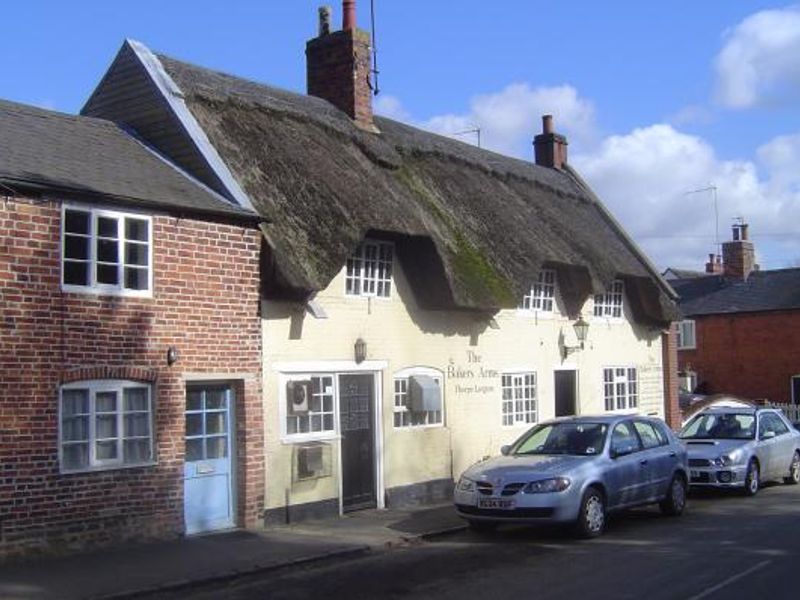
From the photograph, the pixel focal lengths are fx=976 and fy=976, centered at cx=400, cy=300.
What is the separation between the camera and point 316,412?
14.7 m

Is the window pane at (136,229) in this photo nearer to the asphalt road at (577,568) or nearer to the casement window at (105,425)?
the casement window at (105,425)

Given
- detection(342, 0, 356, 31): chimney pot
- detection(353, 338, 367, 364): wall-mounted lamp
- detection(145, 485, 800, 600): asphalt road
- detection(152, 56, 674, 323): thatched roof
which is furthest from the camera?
detection(342, 0, 356, 31): chimney pot

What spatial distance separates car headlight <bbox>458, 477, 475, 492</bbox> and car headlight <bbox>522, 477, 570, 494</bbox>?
81cm

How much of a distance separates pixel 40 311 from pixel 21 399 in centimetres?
104

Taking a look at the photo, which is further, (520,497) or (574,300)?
(574,300)

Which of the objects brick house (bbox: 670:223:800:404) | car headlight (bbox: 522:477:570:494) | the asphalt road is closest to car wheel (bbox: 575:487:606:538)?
the asphalt road

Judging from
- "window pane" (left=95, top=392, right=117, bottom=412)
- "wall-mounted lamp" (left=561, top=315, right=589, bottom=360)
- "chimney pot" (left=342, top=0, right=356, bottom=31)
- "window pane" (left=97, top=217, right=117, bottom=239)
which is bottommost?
"window pane" (left=95, top=392, right=117, bottom=412)

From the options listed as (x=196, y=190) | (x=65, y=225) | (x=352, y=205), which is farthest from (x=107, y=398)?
(x=352, y=205)

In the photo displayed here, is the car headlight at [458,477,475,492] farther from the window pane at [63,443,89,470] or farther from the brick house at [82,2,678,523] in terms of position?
the window pane at [63,443,89,470]

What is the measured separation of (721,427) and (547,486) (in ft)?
23.9

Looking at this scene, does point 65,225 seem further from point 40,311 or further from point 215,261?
point 215,261

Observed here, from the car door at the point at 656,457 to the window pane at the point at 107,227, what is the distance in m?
7.73

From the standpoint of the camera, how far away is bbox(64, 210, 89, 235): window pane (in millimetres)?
11727

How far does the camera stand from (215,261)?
524 inches
